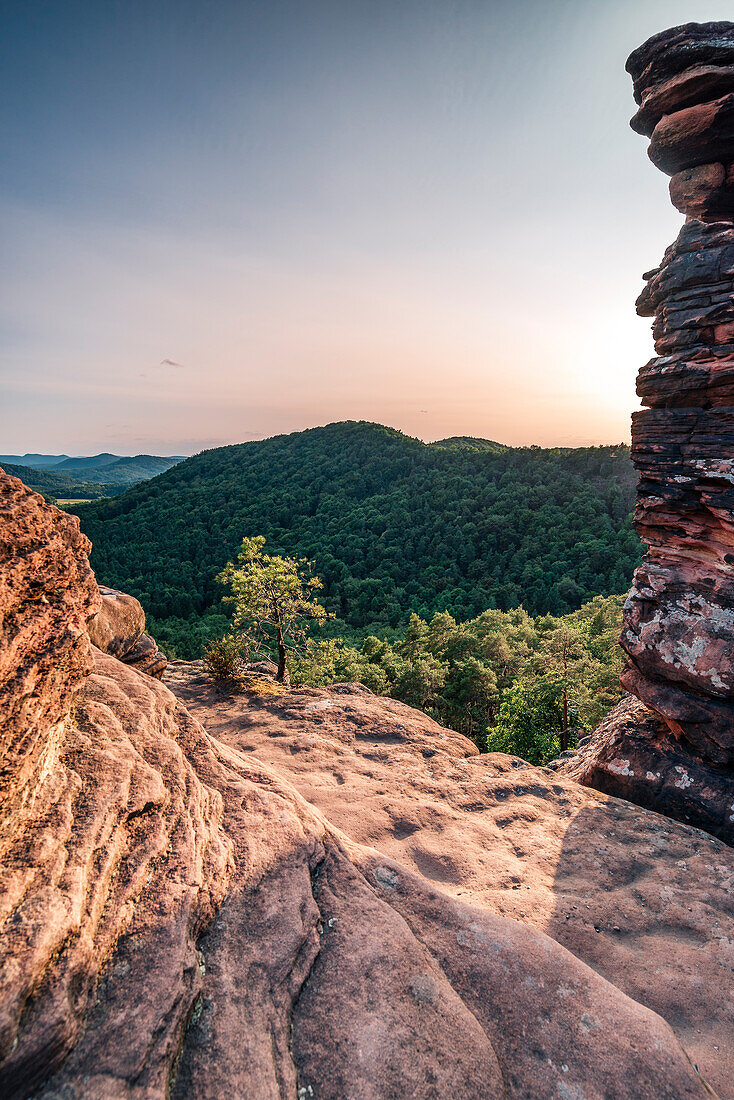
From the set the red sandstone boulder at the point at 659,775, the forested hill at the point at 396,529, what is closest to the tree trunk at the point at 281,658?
the red sandstone boulder at the point at 659,775

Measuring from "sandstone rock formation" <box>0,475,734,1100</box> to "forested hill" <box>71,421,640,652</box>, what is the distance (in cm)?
4376

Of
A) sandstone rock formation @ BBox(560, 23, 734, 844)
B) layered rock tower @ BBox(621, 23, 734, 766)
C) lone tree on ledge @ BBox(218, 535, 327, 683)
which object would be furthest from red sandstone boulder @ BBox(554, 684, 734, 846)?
lone tree on ledge @ BBox(218, 535, 327, 683)

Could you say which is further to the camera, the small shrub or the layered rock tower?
the small shrub

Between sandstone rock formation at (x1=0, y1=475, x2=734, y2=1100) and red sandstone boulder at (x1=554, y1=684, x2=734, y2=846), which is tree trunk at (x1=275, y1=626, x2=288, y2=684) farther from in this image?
red sandstone boulder at (x1=554, y1=684, x2=734, y2=846)

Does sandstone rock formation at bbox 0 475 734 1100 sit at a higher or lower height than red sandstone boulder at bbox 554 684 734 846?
higher

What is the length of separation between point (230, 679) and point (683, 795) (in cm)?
1243

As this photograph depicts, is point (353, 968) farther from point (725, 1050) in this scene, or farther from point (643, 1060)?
point (725, 1050)

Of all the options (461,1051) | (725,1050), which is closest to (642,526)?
(725,1050)

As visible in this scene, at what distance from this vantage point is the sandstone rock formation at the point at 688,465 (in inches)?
402

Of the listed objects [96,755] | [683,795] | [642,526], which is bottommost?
[683,795]

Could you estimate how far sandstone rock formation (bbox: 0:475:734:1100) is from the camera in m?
3.29

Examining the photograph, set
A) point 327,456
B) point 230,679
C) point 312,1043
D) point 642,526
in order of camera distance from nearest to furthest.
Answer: point 312,1043
point 642,526
point 230,679
point 327,456

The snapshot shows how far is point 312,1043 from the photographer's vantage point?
3.76 m

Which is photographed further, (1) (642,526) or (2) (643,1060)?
(1) (642,526)
